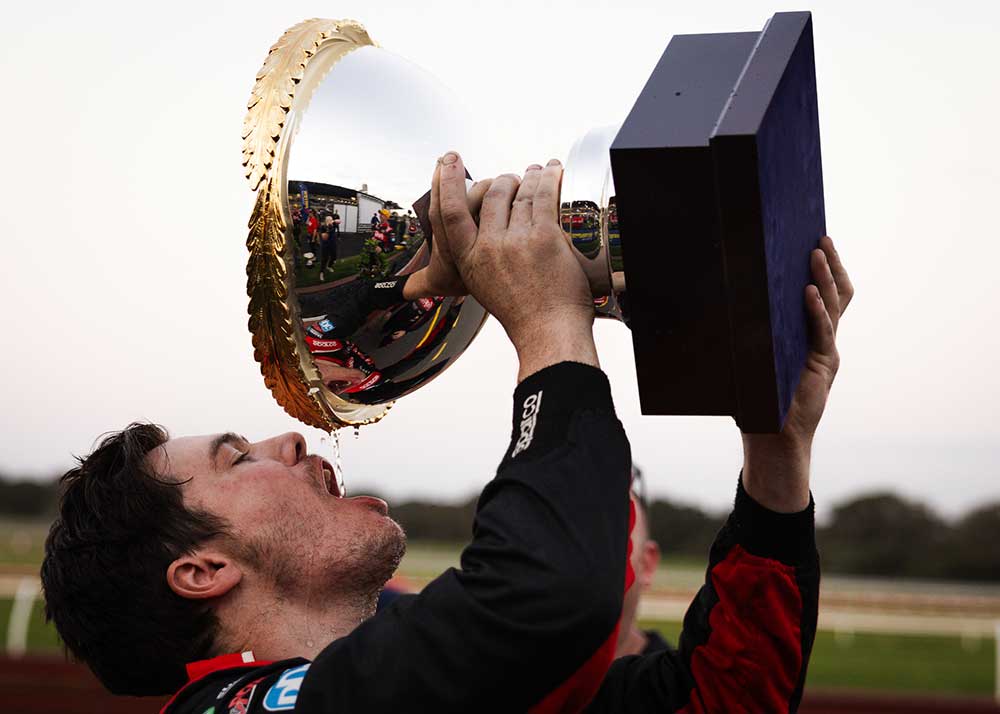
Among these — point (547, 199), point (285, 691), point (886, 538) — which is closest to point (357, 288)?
point (547, 199)

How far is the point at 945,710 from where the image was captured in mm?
9867

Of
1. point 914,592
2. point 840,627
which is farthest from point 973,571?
point 840,627

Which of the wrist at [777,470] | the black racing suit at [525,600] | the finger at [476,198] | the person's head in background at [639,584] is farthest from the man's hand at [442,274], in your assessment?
the person's head in background at [639,584]

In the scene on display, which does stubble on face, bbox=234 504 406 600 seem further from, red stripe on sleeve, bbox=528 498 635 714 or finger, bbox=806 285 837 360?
finger, bbox=806 285 837 360

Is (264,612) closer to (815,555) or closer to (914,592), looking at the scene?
(815,555)

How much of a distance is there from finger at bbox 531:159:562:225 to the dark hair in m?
1.07

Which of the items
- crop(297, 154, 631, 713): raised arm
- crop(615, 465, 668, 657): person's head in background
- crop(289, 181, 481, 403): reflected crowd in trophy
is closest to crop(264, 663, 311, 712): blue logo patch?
crop(297, 154, 631, 713): raised arm

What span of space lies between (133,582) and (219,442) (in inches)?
13.3

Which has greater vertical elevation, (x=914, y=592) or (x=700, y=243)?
A: (x=700, y=243)

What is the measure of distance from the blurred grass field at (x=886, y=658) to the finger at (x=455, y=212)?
1350 centimetres

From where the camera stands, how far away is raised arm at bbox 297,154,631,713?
1.51 m

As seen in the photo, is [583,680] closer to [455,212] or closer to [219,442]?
[455,212]

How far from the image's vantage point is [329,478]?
2.44 meters

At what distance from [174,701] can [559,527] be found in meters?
0.95
